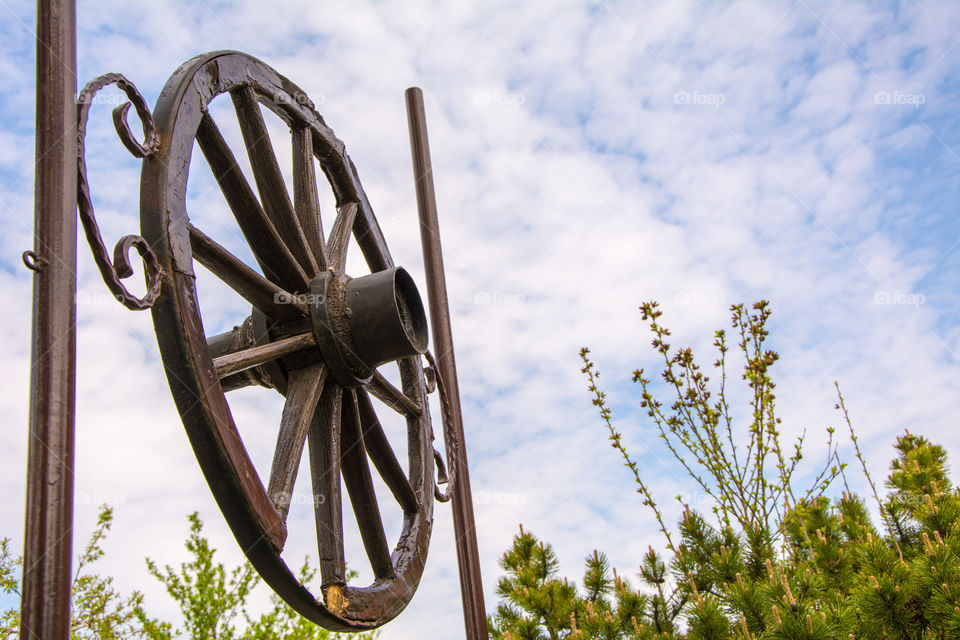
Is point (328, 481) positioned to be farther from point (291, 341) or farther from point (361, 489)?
point (291, 341)

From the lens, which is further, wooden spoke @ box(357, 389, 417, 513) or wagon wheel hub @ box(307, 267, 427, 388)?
wooden spoke @ box(357, 389, 417, 513)

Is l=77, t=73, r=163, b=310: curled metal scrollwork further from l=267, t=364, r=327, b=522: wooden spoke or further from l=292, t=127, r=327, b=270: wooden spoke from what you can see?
l=292, t=127, r=327, b=270: wooden spoke

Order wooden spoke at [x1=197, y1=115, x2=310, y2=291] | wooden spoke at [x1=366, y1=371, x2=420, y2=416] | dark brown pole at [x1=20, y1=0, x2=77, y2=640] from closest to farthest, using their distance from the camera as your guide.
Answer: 1. dark brown pole at [x1=20, y1=0, x2=77, y2=640]
2. wooden spoke at [x1=197, y1=115, x2=310, y2=291]
3. wooden spoke at [x1=366, y1=371, x2=420, y2=416]

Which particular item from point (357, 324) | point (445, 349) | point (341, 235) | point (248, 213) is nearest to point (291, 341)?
point (357, 324)

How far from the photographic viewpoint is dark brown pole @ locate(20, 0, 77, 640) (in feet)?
4.78

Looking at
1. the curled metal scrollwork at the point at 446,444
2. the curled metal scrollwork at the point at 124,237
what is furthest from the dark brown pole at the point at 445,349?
the curled metal scrollwork at the point at 124,237

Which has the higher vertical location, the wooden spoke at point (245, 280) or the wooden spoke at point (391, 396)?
the wooden spoke at point (245, 280)

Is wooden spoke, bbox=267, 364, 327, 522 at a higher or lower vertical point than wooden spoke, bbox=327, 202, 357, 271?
lower

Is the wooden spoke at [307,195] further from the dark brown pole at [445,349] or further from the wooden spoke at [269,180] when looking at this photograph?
the dark brown pole at [445,349]

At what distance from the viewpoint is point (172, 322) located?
74.9 inches

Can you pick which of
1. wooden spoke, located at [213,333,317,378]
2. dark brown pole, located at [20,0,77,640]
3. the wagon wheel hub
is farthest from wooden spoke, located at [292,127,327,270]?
dark brown pole, located at [20,0,77,640]

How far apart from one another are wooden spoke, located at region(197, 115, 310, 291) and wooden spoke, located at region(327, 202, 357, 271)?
28 centimetres

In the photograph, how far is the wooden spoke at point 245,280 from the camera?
2240mm

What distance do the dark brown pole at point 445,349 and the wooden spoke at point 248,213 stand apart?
44.3 inches
